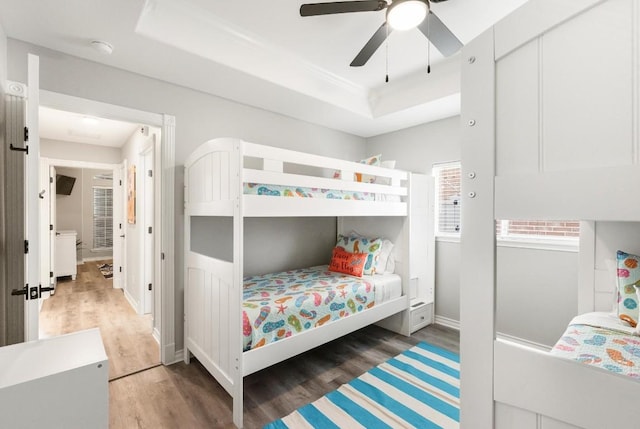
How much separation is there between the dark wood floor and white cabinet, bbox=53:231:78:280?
4386 millimetres

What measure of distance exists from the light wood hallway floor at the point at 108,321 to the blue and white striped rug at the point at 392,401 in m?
1.57

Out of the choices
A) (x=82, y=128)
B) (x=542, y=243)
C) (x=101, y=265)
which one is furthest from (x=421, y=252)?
(x=101, y=265)

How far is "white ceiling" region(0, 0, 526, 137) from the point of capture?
1.81 m

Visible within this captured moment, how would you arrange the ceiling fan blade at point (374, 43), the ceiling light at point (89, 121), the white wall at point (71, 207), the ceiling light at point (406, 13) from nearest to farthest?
the ceiling light at point (406, 13) < the ceiling fan blade at point (374, 43) < the ceiling light at point (89, 121) < the white wall at point (71, 207)

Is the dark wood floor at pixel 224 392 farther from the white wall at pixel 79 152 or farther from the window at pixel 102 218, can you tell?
the window at pixel 102 218

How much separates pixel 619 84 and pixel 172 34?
7.73 feet

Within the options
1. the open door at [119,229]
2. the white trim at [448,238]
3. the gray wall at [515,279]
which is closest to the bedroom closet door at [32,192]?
the gray wall at [515,279]

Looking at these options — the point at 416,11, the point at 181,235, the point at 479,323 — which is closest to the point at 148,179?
the point at 181,235

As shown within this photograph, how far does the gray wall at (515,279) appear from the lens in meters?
2.61

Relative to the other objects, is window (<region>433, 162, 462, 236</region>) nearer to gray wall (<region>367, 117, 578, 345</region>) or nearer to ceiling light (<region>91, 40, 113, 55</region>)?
gray wall (<region>367, 117, 578, 345</region>)

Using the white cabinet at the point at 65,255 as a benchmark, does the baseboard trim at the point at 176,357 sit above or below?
below

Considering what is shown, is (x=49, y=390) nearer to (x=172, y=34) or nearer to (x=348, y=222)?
(x=172, y=34)

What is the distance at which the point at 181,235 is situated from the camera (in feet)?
8.57

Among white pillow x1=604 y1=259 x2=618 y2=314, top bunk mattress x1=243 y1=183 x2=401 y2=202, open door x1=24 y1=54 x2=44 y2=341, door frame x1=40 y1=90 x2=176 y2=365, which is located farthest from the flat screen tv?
white pillow x1=604 y1=259 x2=618 y2=314
